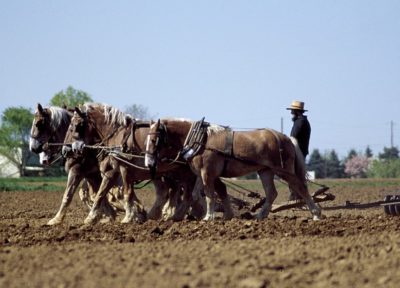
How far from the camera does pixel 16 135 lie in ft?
310

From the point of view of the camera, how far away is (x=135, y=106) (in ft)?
358

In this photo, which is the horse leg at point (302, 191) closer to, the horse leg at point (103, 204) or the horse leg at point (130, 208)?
the horse leg at point (130, 208)

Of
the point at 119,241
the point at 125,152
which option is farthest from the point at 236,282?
the point at 125,152

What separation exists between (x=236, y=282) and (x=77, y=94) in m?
78.8

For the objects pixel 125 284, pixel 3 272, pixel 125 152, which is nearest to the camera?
pixel 125 284

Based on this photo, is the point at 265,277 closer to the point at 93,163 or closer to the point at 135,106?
the point at 93,163

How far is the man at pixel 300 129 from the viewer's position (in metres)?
16.6

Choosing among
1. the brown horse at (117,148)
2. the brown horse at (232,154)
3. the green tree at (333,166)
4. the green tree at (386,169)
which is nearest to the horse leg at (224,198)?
the brown horse at (117,148)

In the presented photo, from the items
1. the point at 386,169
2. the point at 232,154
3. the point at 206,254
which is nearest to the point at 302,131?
the point at 232,154

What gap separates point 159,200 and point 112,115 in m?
1.74

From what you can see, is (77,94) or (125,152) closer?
(125,152)

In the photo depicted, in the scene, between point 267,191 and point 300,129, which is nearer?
point 267,191

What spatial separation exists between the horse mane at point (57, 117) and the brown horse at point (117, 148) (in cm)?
66

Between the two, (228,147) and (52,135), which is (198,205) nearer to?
(228,147)
